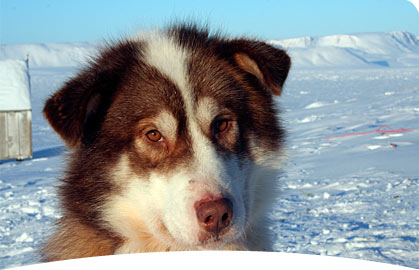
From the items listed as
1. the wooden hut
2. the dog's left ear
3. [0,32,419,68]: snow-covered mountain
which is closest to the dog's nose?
the dog's left ear

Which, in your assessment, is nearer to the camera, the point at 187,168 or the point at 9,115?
the point at 187,168

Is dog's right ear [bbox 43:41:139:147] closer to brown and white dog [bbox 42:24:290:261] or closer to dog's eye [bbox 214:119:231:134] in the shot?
brown and white dog [bbox 42:24:290:261]

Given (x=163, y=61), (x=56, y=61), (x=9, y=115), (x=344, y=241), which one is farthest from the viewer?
(x=56, y=61)

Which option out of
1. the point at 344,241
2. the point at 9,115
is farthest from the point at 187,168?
the point at 9,115

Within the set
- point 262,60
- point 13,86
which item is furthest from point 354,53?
point 262,60

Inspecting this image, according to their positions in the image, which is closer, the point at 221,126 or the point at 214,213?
the point at 214,213

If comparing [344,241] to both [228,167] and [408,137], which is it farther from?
[408,137]

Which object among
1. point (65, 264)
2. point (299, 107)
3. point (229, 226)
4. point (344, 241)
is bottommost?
point (299, 107)

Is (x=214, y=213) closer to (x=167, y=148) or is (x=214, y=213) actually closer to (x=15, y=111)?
(x=167, y=148)
